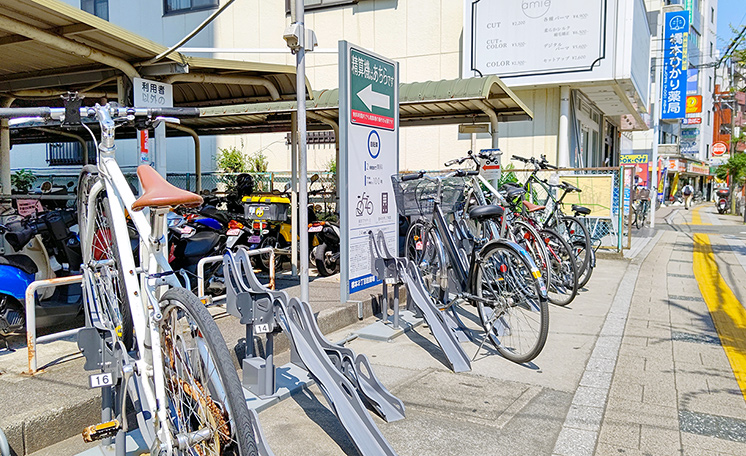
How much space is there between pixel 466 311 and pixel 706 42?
5764 cm

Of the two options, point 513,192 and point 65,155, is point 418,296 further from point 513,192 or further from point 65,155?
point 65,155

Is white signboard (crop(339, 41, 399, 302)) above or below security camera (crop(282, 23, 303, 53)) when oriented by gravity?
below

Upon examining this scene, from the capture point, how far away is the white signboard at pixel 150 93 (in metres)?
5.77

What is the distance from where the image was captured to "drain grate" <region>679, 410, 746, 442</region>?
3463 mm

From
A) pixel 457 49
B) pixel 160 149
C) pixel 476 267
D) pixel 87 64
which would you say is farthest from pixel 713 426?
pixel 457 49

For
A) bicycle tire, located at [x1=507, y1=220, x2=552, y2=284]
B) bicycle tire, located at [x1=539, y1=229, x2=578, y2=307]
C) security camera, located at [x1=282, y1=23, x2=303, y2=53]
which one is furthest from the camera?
bicycle tire, located at [x1=539, y1=229, x2=578, y2=307]

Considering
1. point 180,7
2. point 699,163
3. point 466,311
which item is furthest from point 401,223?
point 699,163

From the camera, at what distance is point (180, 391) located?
2.41m

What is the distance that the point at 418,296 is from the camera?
5.16 metres

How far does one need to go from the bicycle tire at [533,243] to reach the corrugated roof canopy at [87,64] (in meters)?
3.46

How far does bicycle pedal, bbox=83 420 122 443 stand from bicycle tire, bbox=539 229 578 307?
5.29m

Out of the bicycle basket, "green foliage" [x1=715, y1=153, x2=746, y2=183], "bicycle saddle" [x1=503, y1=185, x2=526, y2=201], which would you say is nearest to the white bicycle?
the bicycle basket

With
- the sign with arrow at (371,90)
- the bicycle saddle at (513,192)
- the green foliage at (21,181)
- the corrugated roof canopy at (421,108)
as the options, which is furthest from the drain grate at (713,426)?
the green foliage at (21,181)

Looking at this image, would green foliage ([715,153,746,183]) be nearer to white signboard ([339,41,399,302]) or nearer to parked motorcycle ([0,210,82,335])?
white signboard ([339,41,399,302])
